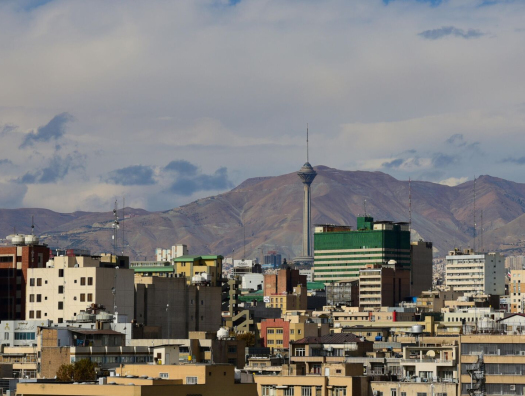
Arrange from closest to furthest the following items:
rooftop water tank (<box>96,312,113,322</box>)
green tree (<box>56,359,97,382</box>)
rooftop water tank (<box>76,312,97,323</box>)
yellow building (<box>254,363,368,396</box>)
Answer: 1. yellow building (<box>254,363,368,396</box>)
2. green tree (<box>56,359,97,382</box>)
3. rooftop water tank (<box>76,312,97,323</box>)
4. rooftop water tank (<box>96,312,113,322</box>)

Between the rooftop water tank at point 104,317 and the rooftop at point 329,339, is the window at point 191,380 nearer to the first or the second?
the rooftop at point 329,339

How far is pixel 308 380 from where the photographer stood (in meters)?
113

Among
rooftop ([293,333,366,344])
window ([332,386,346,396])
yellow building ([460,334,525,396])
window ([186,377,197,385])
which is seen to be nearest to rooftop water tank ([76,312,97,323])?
rooftop ([293,333,366,344])

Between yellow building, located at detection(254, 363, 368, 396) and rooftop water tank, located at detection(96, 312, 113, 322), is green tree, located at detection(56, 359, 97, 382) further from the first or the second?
rooftop water tank, located at detection(96, 312, 113, 322)

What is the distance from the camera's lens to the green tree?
122062 millimetres

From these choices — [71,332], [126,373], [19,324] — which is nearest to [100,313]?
[19,324]

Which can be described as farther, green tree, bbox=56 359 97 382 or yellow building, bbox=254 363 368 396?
green tree, bbox=56 359 97 382

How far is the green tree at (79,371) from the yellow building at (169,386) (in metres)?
30.8

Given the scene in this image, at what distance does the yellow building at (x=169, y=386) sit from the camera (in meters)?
79.8

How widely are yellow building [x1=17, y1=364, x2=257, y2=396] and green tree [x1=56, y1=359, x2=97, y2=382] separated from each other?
101ft

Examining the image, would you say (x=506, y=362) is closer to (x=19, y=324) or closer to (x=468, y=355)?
(x=468, y=355)

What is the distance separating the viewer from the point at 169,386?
8038 cm

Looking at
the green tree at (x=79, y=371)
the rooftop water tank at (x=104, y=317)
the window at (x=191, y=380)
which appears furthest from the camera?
the rooftop water tank at (x=104, y=317)

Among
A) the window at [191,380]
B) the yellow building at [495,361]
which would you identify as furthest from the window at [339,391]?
the window at [191,380]
